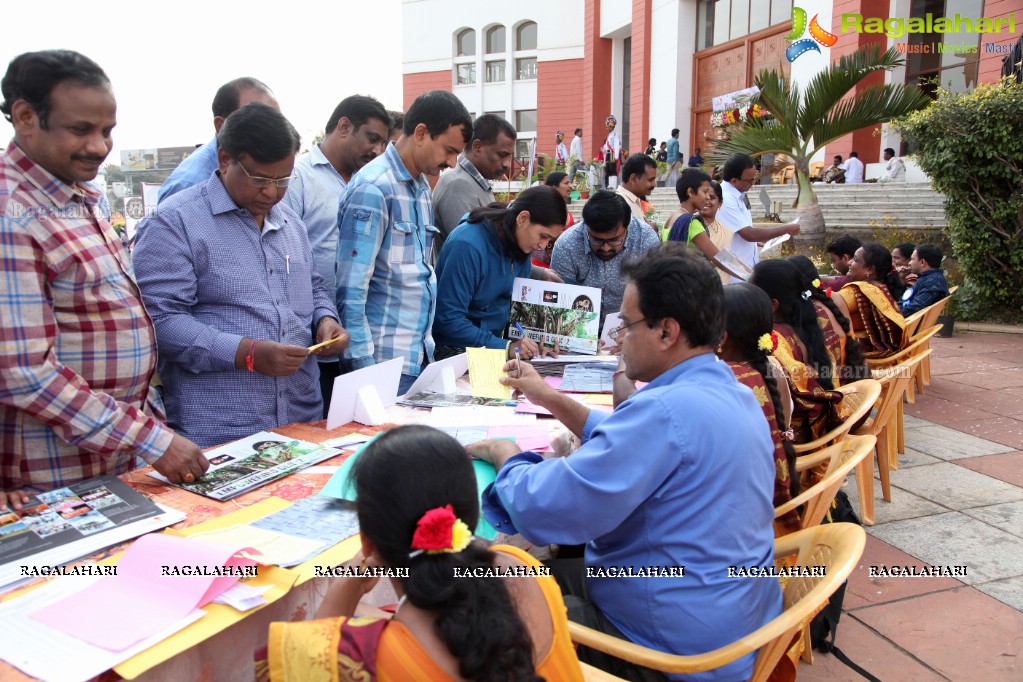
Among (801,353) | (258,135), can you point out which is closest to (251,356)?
(258,135)

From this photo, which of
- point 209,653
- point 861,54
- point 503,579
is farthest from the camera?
point 861,54

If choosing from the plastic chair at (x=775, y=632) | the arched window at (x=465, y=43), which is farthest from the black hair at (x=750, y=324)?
the arched window at (x=465, y=43)

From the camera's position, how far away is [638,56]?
857 inches

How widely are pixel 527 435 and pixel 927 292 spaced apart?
458 cm

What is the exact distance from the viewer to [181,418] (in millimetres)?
2068

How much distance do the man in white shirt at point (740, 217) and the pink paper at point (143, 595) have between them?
471 cm

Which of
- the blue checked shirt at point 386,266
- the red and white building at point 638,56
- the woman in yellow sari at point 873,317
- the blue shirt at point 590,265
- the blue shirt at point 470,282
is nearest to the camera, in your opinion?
the blue checked shirt at point 386,266

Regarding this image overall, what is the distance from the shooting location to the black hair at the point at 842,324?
3.37 meters

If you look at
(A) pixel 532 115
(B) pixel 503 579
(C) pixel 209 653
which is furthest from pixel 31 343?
(A) pixel 532 115

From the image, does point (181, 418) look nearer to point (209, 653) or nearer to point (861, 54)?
point (209, 653)

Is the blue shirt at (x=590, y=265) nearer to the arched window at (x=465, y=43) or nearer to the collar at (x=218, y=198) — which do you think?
the collar at (x=218, y=198)

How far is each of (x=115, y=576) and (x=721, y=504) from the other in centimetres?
119

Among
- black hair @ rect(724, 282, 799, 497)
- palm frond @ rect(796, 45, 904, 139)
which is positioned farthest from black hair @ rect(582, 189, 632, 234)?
palm frond @ rect(796, 45, 904, 139)

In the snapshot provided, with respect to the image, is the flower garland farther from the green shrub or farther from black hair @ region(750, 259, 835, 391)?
the green shrub
